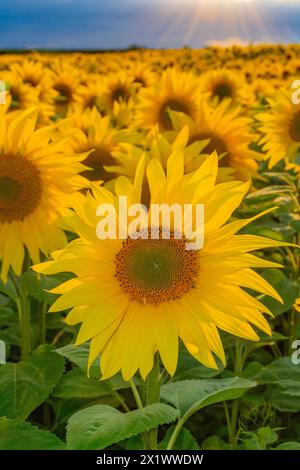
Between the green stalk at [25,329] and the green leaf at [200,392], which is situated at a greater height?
the green stalk at [25,329]

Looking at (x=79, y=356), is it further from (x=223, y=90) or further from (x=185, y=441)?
(x=223, y=90)

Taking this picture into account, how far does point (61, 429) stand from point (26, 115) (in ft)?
2.94

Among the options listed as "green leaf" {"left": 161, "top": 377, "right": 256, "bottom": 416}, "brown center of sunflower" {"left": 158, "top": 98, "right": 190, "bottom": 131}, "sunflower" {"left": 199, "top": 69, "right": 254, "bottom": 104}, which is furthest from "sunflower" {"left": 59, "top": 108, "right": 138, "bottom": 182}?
"sunflower" {"left": 199, "top": 69, "right": 254, "bottom": 104}

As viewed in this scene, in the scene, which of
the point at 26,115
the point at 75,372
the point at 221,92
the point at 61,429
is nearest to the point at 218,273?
the point at 75,372

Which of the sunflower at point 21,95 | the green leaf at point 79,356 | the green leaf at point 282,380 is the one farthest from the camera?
the sunflower at point 21,95

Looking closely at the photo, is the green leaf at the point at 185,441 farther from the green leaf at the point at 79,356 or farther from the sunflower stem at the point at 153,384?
the sunflower stem at the point at 153,384

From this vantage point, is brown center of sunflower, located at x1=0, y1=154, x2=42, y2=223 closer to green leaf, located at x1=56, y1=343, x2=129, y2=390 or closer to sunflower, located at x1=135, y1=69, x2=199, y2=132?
green leaf, located at x1=56, y1=343, x2=129, y2=390

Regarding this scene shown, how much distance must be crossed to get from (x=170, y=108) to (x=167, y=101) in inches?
2.7

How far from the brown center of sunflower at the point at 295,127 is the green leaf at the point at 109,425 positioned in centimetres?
174

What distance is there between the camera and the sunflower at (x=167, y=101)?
362 centimetres

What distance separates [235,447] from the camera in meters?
1.94

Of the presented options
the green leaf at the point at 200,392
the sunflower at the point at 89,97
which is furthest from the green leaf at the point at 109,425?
the sunflower at the point at 89,97

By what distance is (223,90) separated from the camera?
495 cm

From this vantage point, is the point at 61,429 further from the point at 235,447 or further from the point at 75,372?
the point at 235,447
